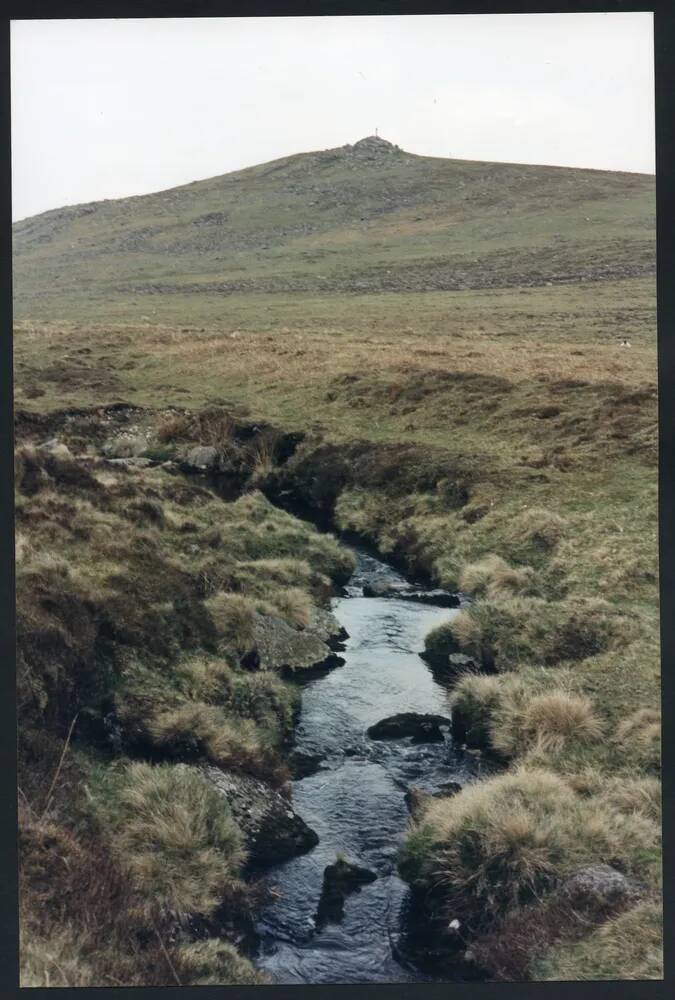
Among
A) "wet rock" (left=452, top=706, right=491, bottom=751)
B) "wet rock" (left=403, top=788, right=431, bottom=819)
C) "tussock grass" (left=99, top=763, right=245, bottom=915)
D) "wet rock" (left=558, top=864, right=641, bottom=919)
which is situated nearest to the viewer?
"wet rock" (left=558, top=864, right=641, bottom=919)

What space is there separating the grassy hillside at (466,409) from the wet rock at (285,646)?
1.31 m

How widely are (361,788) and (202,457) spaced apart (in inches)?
447

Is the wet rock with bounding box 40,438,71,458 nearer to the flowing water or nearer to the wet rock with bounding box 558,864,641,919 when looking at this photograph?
the flowing water

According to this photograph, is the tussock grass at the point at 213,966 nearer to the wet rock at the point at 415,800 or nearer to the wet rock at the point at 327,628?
the wet rock at the point at 415,800

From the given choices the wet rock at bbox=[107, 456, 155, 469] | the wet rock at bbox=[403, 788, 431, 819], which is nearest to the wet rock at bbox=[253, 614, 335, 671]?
the wet rock at bbox=[403, 788, 431, 819]

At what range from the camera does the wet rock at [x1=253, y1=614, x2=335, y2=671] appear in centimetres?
1544

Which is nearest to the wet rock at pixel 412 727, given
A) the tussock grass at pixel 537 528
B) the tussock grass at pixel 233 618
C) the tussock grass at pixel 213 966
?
the tussock grass at pixel 233 618

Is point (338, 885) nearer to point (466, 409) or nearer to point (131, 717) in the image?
point (131, 717)

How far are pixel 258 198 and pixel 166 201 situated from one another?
4.24m

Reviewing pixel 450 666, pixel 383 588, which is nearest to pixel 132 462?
pixel 383 588

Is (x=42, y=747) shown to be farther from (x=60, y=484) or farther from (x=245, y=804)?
(x=60, y=484)

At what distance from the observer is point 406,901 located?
1130 cm

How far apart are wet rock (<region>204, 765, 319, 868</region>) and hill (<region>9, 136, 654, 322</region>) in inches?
812

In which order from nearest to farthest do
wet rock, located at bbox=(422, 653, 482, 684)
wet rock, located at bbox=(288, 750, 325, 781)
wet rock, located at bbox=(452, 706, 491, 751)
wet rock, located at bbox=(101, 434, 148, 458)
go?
wet rock, located at bbox=(288, 750, 325, 781)
wet rock, located at bbox=(452, 706, 491, 751)
wet rock, located at bbox=(422, 653, 482, 684)
wet rock, located at bbox=(101, 434, 148, 458)
